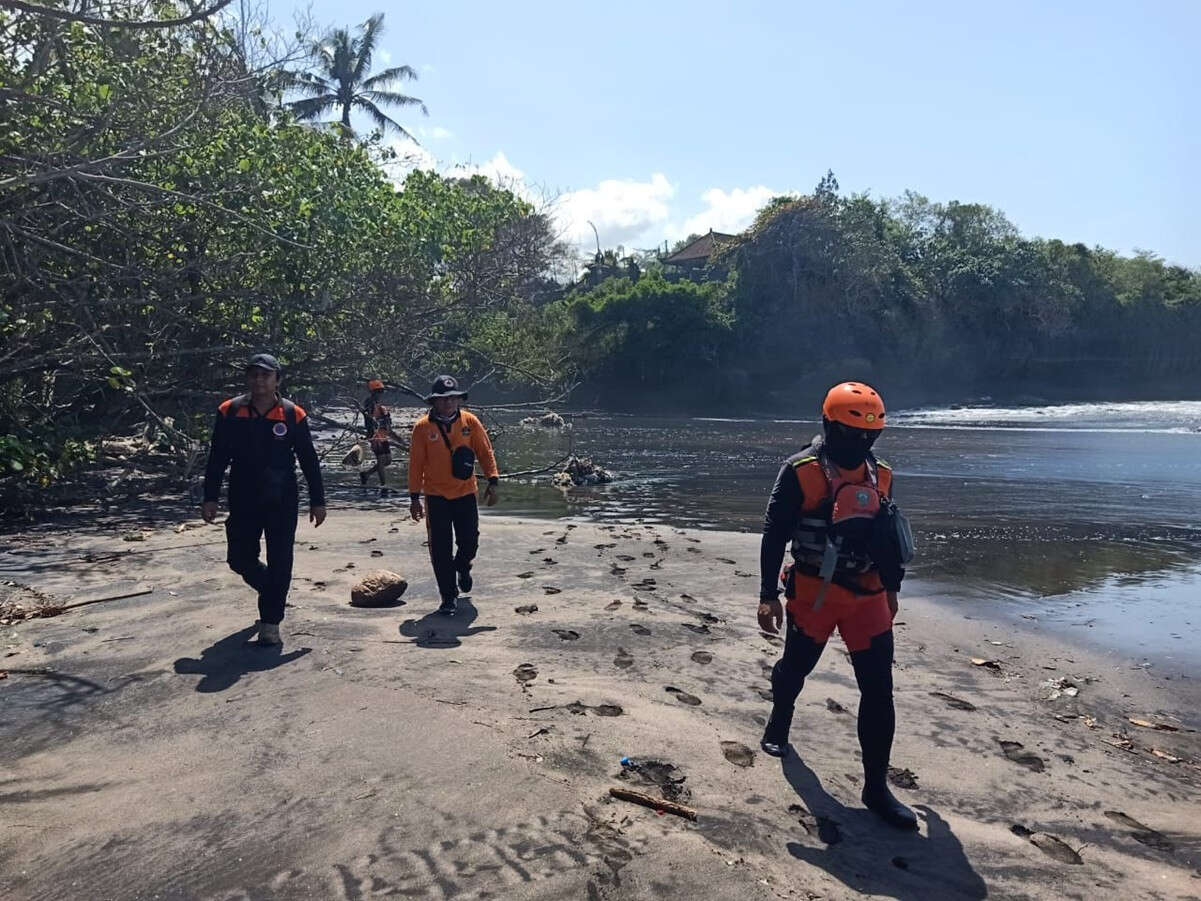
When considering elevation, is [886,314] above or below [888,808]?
above

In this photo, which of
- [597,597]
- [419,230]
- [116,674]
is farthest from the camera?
[419,230]

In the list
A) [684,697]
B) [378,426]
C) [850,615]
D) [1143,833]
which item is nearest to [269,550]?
[684,697]

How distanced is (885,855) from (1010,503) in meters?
14.0

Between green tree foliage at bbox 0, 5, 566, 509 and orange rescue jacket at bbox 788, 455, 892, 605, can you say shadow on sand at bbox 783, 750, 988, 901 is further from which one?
green tree foliage at bbox 0, 5, 566, 509

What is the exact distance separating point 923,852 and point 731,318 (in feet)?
157

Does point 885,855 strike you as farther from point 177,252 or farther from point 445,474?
point 177,252

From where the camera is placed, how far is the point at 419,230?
17812 mm

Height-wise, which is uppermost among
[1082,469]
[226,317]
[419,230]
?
[419,230]

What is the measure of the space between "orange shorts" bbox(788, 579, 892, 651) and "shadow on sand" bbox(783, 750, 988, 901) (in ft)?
A: 2.17

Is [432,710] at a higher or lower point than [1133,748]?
higher

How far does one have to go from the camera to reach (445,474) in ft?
20.9

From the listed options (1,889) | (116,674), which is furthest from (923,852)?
(116,674)

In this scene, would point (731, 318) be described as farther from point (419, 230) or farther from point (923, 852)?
point (923, 852)

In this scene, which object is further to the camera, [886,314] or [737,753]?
[886,314]
